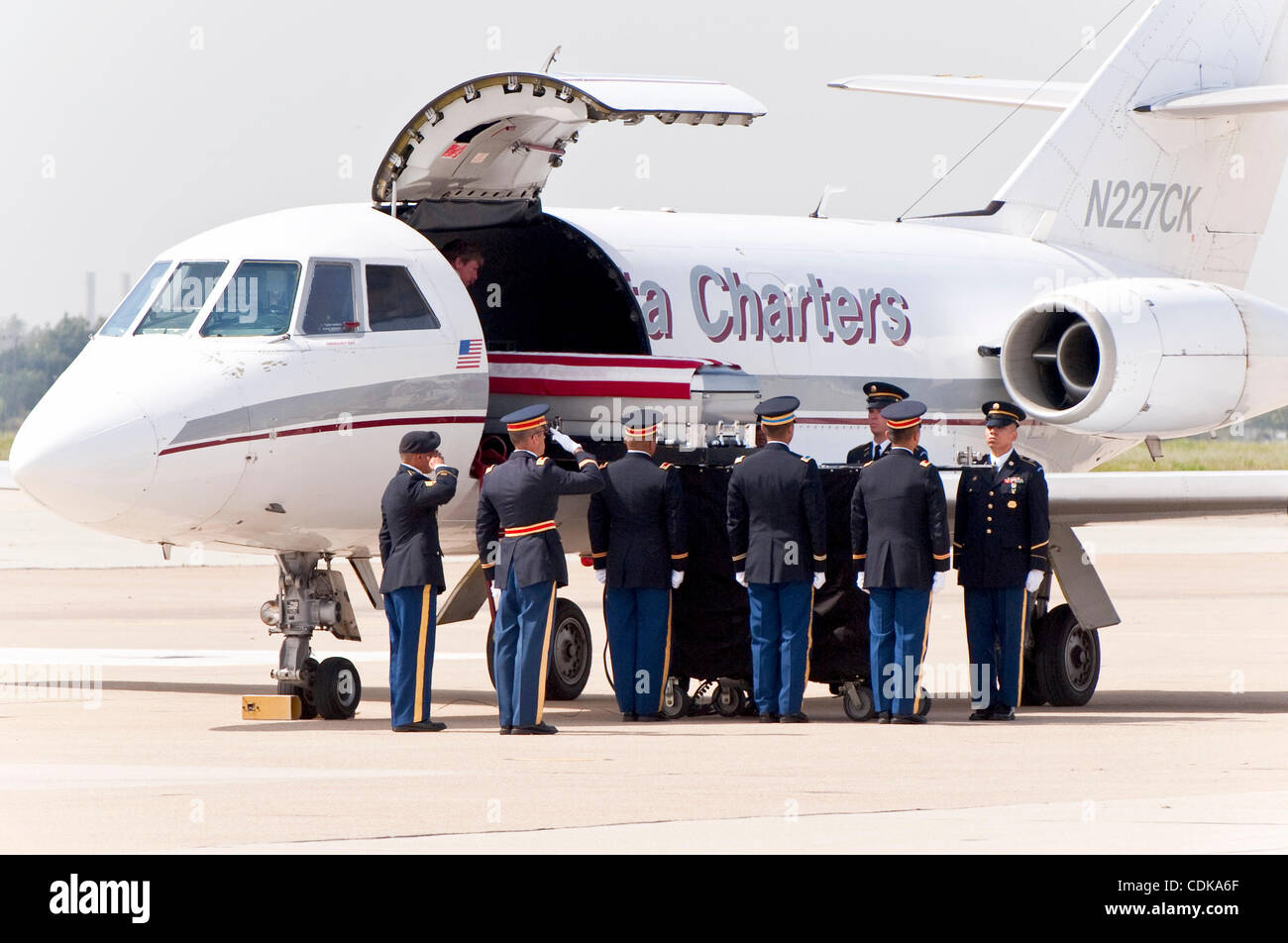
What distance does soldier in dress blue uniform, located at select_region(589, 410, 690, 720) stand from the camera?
14734mm

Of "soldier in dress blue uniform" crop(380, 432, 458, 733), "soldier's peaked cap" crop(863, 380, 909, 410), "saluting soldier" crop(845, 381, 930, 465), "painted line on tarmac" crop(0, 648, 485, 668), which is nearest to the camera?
"soldier in dress blue uniform" crop(380, 432, 458, 733)

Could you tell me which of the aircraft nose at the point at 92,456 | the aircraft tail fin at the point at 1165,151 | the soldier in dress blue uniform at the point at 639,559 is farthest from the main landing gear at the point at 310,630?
the aircraft tail fin at the point at 1165,151

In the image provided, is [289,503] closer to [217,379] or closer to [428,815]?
[217,379]

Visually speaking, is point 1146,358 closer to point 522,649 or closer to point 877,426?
point 877,426

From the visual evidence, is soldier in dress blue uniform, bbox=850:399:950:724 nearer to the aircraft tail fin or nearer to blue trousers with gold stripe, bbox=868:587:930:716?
blue trousers with gold stripe, bbox=868:587:930:716

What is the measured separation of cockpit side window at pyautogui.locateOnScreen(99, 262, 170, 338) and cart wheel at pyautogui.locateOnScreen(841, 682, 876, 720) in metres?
5.62

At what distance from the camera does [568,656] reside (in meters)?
17.9

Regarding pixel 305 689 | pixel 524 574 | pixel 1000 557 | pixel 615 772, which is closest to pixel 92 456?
pixel 305 689

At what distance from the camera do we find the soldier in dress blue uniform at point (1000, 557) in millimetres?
15297

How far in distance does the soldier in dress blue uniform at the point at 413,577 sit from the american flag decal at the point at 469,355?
4.57ft

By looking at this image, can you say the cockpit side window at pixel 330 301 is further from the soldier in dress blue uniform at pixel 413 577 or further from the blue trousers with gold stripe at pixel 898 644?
the blue trousers with gold stripe at pixel 898 644

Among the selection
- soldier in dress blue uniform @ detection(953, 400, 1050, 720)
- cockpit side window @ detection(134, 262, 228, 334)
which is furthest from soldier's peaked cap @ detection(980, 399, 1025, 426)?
cockpit side window @ detection(134, 262, 228, 334)

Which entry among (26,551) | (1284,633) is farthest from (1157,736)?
(26,551)
